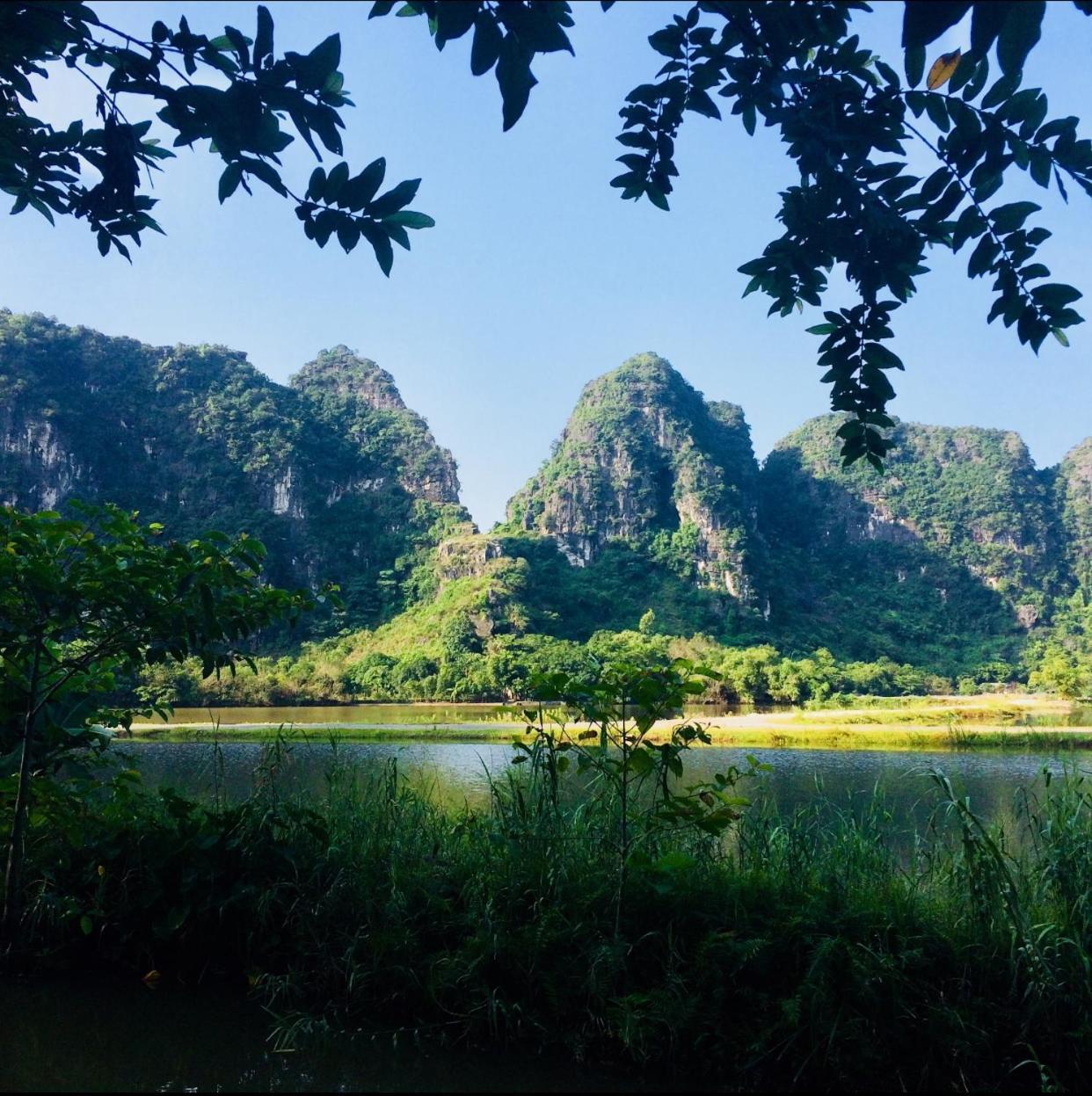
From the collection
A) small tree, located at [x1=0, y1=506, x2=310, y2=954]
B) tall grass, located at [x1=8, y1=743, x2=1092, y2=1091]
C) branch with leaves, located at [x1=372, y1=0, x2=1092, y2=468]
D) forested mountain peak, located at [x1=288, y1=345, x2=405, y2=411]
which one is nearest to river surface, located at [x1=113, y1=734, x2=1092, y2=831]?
small tree, located at [x1=0, y1=506, x2=310, y2=954]

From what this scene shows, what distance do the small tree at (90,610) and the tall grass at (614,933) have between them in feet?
0.80

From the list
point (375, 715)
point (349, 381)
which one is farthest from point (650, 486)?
point (375, 715)

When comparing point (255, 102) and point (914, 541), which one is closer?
point (255, 102)

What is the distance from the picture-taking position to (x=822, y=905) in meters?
2.31

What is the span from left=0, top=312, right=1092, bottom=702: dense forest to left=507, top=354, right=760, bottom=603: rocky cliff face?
25 cm

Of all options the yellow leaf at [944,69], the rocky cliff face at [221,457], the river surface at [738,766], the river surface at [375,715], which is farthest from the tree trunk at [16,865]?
the rocky cliff face at [221,457]

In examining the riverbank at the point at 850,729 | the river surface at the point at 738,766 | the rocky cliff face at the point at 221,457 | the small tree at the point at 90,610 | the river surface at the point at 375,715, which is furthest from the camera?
the rocky cliff face at the point at 221,457

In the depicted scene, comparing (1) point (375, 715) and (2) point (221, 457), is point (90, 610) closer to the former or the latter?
(1) point (375, 715)

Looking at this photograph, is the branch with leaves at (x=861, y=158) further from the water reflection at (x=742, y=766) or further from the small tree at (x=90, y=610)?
the water reflection at (x=742, y=766)

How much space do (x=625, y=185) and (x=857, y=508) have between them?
90385 mm

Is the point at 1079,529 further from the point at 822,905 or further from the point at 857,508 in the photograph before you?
the point at 822,905

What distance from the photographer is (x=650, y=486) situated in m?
74.2

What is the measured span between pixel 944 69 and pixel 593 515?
71623 mm

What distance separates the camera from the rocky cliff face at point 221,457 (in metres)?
66.6
